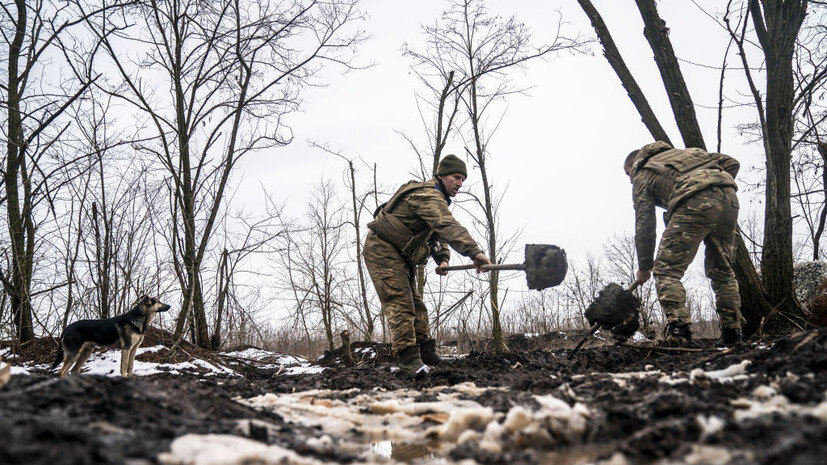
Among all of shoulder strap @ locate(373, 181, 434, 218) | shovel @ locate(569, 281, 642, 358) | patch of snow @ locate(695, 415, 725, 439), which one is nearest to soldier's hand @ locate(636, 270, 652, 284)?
shovel @ locate(569, 281, 642, 358)

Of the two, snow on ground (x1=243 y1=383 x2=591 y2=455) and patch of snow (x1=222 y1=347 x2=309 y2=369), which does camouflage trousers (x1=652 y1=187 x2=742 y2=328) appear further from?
patch of snow (x1=222 y1=347 x2=309 y2=369)

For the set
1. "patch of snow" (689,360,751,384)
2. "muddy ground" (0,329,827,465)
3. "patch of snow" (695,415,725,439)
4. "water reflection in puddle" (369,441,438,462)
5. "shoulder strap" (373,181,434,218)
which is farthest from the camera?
"shoulder strap" (373,181,434,218)

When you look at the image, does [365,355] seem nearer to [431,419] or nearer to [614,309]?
[614,309]

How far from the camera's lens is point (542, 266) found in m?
4.46

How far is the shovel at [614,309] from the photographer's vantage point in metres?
4.42

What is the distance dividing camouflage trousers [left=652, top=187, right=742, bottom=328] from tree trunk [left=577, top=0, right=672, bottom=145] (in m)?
1.92

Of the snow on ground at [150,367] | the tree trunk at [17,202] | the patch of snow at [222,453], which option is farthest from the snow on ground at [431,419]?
the tree trunk at [17,202]

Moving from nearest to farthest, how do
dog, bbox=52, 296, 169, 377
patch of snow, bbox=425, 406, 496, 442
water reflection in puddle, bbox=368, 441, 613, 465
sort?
water reflection in puddle, bbox=368, 441, 613, 465 → patch of snow, bbox=425, 406, 496, 442 → dog, bbox=52, 296, 169, 377

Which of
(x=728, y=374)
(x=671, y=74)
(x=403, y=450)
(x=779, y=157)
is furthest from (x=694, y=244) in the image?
(x=403, y=450)

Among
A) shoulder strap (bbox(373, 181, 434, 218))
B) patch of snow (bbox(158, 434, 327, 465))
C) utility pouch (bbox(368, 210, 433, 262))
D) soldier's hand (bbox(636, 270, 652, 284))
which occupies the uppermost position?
shoulder strap (bbox(373, 181, 434, 218))

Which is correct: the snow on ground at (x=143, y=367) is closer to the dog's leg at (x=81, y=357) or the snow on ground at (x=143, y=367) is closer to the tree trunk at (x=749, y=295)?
the dog's leg at (x=81, y=357)

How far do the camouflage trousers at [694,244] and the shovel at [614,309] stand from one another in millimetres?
369

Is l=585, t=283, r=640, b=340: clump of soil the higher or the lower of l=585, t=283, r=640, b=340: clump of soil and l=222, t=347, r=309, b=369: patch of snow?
the higher

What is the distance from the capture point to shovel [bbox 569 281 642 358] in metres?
4.42
